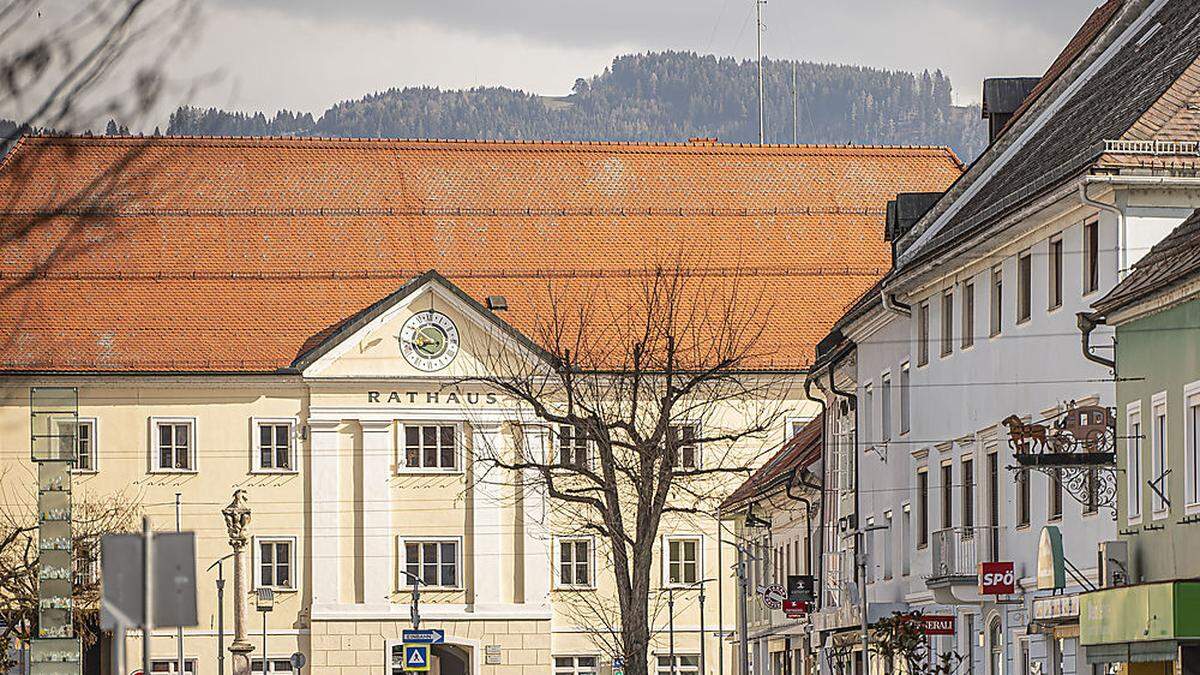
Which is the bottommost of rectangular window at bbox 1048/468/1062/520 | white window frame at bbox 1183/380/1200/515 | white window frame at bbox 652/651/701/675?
white window frame at bbox 652/651/701/675

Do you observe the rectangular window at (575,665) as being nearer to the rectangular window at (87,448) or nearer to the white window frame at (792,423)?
the white window frame at (792,423)

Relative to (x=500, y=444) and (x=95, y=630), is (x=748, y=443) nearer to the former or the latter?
(x=500, y=444)

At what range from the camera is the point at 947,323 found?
144 ft

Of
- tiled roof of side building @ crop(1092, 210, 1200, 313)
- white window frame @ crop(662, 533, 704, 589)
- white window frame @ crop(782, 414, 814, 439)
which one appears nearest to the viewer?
tiled roof of side building @ crop(1092, 210, 1200, 313)

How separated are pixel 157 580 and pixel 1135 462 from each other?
17.4 m

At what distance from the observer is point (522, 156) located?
89.7 m

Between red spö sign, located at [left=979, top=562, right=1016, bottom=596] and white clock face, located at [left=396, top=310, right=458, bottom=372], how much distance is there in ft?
148

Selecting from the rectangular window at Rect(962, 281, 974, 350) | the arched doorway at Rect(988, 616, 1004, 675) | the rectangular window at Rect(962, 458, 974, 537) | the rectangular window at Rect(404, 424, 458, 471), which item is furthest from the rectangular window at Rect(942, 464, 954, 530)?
the rectangular window at Rect(404, 424, 458, 471)

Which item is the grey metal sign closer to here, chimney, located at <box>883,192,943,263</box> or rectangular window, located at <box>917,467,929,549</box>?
rectangular window, located at <box>917,467,929,549</box>

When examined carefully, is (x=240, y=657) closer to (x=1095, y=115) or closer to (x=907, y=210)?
(x=907, y=210)

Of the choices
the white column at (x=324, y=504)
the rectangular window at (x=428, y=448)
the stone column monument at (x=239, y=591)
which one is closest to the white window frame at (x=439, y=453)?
the rectangular window at (x=428, y=448)

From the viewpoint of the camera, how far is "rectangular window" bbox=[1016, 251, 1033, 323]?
37688 mm

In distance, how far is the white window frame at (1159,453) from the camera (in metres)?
29.3

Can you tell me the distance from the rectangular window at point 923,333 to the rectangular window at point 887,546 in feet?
15.2
